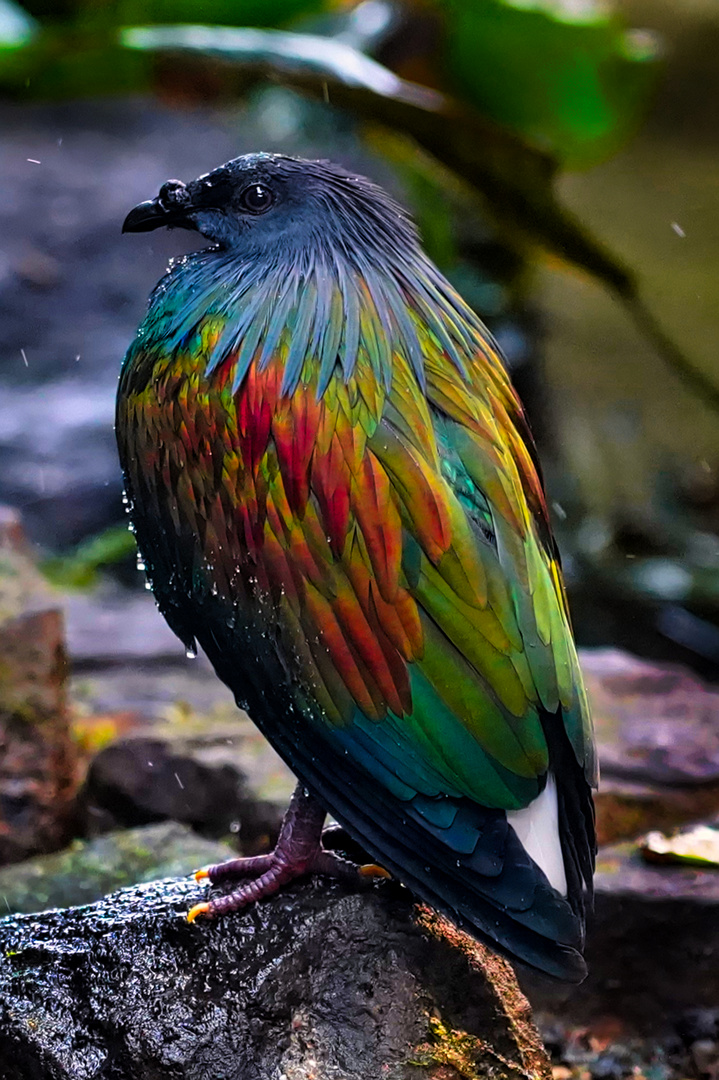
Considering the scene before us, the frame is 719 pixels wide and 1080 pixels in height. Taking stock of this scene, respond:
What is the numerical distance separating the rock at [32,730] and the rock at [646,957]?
1.34m

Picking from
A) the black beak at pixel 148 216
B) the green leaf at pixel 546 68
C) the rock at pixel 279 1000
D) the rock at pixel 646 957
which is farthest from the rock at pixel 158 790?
the green leaf at pixel 546 68

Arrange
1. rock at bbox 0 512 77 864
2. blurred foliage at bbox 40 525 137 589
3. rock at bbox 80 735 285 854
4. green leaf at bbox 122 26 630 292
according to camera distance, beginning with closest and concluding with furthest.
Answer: rock at bbox 0 512 77 864 < rock at bbox 80 735 285 854 < green leaf at bbox 122 26 630 292 < blurred foliage at bbox 40 525 137 589

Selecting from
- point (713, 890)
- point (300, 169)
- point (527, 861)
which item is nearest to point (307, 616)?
point (527, 861)

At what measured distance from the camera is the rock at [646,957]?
3014 mm

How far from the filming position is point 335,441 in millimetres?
1826

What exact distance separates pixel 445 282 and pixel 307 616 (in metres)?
0.60

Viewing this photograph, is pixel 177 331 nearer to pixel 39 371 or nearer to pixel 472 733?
pixel 472 733

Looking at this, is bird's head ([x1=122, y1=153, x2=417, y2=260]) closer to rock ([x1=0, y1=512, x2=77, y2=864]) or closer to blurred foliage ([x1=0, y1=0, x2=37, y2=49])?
rock ([x1=0, y1=512, x2=77, y2=864])

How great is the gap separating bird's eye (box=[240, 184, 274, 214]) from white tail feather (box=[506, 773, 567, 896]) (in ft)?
3.30

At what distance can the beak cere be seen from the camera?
2.04 meters

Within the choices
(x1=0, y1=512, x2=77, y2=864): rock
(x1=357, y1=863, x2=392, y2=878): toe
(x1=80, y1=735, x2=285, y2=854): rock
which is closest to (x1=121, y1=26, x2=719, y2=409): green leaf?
(x1=0, y1=512, x2=77, y2=864): rock

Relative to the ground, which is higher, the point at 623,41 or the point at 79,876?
the point at 623,41

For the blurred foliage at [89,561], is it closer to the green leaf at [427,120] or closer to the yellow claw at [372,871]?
the green leaf at [427,120]

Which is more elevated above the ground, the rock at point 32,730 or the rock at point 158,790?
the rock at point 32,730
